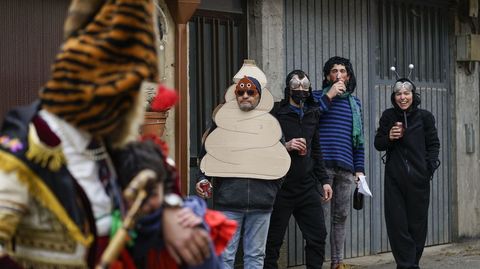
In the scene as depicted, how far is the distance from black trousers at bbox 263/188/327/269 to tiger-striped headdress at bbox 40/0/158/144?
462 cm

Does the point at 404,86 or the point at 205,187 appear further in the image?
the point at 404,86

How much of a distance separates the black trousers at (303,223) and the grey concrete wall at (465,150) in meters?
3.92

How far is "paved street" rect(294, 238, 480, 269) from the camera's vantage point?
9211 millimetres

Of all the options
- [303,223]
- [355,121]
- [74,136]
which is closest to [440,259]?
[355,121]

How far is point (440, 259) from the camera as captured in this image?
980 cm

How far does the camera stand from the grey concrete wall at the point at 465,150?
36.0 ft

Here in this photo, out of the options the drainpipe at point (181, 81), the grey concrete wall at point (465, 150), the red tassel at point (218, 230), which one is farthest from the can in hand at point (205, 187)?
the grey concrete wall at point (465, 150)

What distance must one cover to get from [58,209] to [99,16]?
63 cm

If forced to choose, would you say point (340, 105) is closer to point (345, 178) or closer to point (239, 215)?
point (345, 178)

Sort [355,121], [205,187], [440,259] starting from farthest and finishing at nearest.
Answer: [440,259], [355,121], [205,187]

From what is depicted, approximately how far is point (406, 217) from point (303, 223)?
1.08 meters

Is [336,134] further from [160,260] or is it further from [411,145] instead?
[160,260]

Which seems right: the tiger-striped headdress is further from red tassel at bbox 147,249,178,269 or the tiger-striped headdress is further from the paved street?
the paved street

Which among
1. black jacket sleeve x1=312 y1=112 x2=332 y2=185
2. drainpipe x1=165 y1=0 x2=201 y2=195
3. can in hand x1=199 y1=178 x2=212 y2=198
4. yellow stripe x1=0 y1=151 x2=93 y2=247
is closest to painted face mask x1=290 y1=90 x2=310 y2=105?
black jacket sleeve x1=312 y1=112 x2=332 y2=185
